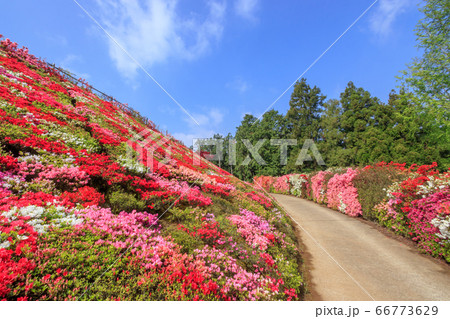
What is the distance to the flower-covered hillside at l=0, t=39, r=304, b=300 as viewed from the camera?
3.03m

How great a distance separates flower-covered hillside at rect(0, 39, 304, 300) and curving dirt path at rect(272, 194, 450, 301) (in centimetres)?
83

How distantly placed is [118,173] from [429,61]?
22217 millimetres

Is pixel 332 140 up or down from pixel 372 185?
up

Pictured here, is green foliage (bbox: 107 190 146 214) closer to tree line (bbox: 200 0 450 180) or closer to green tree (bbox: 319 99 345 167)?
tree line (bbox: 200 0 450 180)

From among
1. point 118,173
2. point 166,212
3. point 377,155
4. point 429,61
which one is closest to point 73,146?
point 118,173

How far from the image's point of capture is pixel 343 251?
7.41 meters

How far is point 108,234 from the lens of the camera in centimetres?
408

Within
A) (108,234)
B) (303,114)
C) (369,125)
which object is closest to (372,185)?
(108,234)

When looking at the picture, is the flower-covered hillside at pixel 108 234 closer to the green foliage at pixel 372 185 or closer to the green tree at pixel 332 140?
the green foliage at pixel 372 185

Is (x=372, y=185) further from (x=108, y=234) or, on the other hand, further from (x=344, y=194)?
(x=108, y=234)

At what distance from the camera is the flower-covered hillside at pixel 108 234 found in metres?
3.03

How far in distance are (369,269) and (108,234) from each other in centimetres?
728

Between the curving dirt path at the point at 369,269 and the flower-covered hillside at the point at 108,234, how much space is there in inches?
32.5

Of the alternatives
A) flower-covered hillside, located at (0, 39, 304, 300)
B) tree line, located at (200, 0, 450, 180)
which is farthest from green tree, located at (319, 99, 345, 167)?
flower-covered hillside, located at (0, 39, 304, 300)
